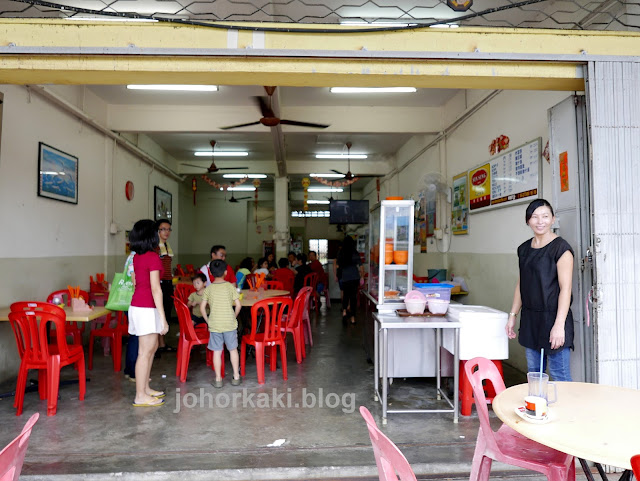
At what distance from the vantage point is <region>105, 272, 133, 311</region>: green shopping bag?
4.01 m

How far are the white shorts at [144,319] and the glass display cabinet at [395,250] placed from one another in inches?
74.3

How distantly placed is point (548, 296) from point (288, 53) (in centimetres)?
213

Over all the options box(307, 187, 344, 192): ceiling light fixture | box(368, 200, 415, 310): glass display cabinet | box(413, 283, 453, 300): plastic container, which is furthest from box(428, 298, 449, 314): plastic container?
box(307, 187, 344, 192): ceiling light fixture

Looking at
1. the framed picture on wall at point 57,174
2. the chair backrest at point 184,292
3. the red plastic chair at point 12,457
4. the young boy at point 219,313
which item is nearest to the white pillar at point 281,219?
the chair backrest at point 184,292

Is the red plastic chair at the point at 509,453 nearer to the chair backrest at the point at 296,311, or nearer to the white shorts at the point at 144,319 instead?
the white shorts at the point at 144,319

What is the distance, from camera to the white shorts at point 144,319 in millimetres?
3600

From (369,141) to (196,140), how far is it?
11.9ft

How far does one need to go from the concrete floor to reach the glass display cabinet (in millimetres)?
925

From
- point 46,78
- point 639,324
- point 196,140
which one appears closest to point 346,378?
point 639,324

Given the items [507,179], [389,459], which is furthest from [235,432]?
[507,179]

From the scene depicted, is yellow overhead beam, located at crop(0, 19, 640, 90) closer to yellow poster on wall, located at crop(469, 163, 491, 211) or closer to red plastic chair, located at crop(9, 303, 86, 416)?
red plastic chair, located at crop(9, 303, 86, 416)

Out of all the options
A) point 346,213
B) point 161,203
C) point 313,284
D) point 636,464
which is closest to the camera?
point 636,464

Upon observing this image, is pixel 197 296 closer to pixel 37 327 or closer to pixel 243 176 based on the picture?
pixel 37 327

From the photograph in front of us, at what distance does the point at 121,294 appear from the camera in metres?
4.02
